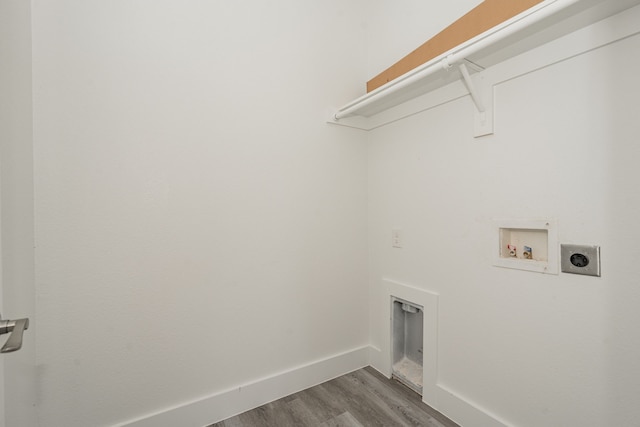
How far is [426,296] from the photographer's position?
1632 millimetres

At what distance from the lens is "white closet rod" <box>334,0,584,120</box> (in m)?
0.94

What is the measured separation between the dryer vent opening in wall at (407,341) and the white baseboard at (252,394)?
0.28 metres

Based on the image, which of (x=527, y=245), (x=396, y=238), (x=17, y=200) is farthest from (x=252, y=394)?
(x=527, y=245)

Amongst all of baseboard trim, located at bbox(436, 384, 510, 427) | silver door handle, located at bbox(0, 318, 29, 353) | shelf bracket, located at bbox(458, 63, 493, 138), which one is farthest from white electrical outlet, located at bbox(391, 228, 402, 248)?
silver door handle, located at bbox(0, 318, 29, 353)

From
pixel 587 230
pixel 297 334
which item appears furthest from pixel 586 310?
pixel 297 334

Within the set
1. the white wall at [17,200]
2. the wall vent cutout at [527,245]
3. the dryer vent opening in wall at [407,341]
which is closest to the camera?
the white wall at [17,200]

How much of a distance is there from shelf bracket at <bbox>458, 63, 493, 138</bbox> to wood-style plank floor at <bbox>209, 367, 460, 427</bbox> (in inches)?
62.1

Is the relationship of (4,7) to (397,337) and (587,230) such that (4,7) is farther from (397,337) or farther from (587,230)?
(397,337)

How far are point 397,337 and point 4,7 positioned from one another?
2473mm

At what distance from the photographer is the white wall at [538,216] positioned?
0.98m

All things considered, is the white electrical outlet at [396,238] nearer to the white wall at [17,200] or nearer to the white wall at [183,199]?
the white wall at [183,199]

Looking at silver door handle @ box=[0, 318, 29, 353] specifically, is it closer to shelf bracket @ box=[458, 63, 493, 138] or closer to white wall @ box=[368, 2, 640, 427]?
white wall @ box=[368, 2, 640, 427]

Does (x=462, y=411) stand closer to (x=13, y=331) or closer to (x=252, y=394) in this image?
(x=252, y=394)

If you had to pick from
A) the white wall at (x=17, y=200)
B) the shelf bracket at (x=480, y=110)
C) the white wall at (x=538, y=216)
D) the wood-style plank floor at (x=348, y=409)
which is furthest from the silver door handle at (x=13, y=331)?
the shelf bracket at (x=480, y=110)
